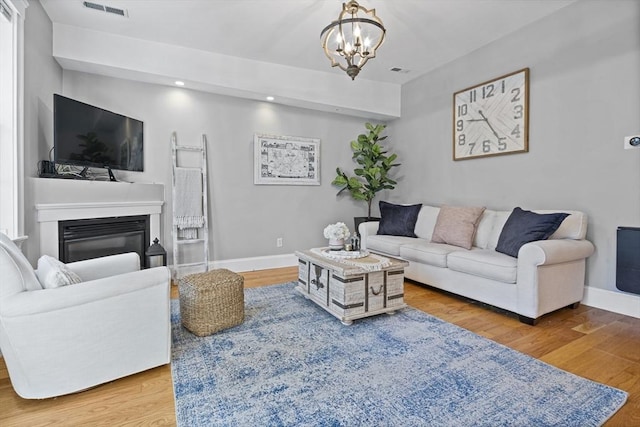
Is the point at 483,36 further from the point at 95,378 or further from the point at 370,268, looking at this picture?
the point at 95,378

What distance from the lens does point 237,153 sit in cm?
432

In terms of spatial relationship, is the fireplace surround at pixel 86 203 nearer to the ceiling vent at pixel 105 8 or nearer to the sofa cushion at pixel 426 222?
the ceiling vent at pixel 105 8

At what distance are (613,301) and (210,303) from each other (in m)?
3.35

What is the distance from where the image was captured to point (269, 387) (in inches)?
66.5

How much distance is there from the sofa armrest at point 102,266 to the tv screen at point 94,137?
121 centimetres

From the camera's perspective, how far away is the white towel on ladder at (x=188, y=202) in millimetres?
3893

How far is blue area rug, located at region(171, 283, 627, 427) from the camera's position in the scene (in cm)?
147

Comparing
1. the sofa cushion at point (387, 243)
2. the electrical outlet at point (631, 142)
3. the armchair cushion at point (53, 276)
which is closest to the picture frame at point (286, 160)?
the sofa cushion at point (387, 243)

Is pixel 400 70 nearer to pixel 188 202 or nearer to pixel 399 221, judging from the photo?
pixel 399 221

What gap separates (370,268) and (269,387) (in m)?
1.17

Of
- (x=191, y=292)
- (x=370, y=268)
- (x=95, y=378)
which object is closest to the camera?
(x=95, y=378)

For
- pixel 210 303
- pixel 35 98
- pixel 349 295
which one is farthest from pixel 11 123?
pixel 349 295

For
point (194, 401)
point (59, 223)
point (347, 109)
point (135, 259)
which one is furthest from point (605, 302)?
point (59, 223)

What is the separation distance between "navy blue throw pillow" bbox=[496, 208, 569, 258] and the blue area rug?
95 cm
